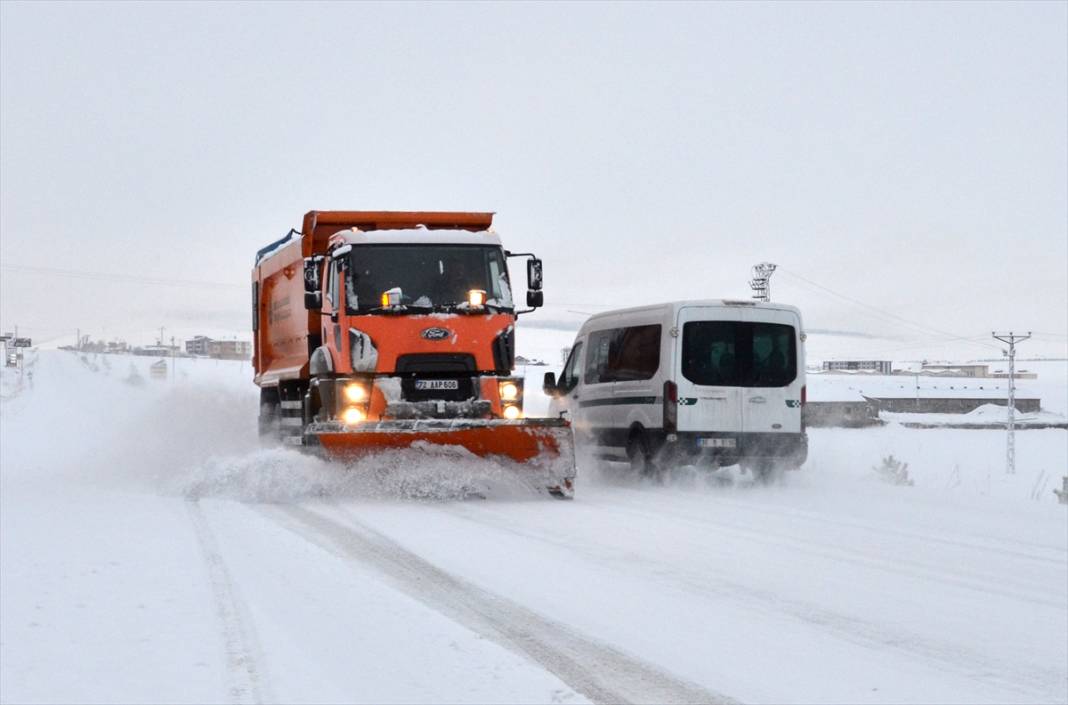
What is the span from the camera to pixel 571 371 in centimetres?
1759

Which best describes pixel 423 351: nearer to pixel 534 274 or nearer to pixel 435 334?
pixel 435 334

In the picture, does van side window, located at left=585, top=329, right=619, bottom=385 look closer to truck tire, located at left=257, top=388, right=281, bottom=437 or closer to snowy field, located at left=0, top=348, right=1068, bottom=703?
snowy field, located at left=0, top=348, right=1068, bottom=703

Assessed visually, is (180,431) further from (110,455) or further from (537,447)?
(537,447)

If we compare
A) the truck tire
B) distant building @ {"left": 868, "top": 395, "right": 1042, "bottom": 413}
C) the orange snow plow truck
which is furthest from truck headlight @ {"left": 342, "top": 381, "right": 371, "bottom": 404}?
distant building @ {"left": 868, "top": 395, "right": 1042, "bottom": 413}

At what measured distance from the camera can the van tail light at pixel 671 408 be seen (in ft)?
47.5

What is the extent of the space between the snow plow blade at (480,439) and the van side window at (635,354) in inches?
116

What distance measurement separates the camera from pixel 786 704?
4.41 m

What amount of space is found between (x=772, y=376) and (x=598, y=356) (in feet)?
9.37

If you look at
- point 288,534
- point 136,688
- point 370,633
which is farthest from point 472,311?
point 136,688

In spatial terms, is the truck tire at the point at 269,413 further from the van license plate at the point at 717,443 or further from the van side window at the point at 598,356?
the van license plate at the point at 717,443

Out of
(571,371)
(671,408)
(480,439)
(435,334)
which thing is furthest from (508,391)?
(571,371)

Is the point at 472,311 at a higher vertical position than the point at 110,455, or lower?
higher

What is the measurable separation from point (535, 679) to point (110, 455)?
15674 mm

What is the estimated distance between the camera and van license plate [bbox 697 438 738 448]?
47.5 ft
